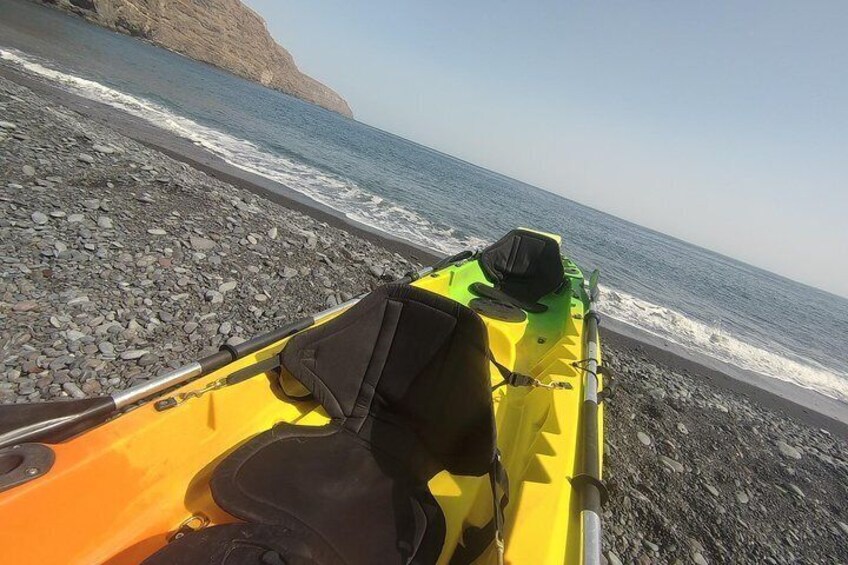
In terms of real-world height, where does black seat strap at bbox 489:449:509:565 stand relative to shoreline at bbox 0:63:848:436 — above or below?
above

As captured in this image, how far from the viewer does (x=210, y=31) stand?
4264 inches

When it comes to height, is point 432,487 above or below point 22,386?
above

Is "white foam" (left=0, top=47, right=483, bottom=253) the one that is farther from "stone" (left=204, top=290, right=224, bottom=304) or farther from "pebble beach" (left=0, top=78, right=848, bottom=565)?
"stone" (left=204, top=290, right=224, bottom=304)

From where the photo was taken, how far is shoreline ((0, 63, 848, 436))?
10.9 metres

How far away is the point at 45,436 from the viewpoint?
198 centimetres

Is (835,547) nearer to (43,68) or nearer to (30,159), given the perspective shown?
(30,159)

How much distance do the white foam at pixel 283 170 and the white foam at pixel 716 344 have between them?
6590 millimetres

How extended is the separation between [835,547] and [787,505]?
577mm

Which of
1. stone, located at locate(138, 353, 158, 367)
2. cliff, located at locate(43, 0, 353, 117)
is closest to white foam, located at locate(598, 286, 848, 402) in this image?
stone, located at locate(138, 353, 158, 367)

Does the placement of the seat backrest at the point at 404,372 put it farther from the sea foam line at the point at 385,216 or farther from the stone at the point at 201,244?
the sea foam line at the point at 385,216

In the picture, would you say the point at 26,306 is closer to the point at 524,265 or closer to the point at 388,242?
the point at 524,265

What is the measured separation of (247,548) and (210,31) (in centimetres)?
13894

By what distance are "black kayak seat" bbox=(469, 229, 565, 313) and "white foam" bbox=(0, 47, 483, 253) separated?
7.09m

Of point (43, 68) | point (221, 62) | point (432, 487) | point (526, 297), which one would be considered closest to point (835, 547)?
point (526, 297)
